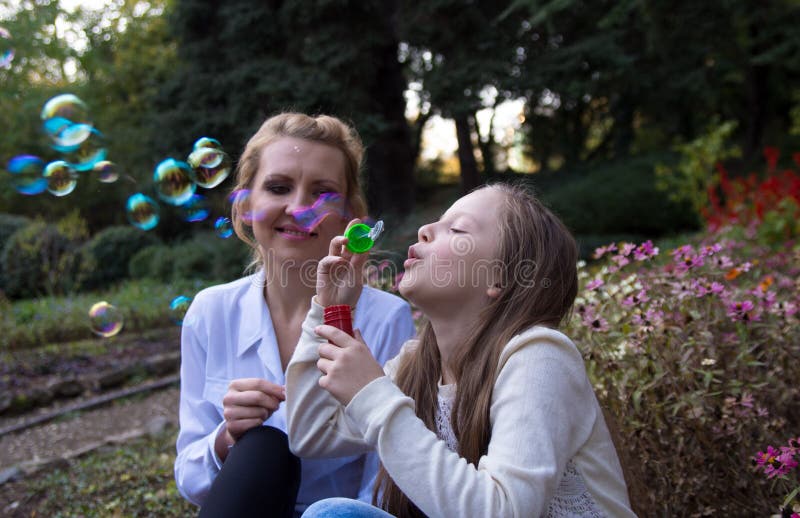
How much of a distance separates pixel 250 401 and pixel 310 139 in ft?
2.93

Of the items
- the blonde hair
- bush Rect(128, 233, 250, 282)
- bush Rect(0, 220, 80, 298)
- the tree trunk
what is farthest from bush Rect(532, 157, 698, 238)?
the blonde hair

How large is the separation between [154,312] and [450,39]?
622cm

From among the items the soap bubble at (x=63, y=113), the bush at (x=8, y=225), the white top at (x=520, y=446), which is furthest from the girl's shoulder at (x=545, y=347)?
the bush at (x=8, y=225)

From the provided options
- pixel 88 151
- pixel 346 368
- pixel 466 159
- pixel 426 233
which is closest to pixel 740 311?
pixel 426 233

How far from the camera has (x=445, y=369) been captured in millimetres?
1767

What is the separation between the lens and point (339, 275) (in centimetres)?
192

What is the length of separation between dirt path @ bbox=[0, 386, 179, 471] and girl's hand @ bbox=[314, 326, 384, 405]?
366cm

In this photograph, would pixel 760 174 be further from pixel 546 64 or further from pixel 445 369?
pixel 445 369

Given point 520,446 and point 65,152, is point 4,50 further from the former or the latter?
point 520,446

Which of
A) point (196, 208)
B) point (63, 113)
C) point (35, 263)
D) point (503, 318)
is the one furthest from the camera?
point (35, 263)

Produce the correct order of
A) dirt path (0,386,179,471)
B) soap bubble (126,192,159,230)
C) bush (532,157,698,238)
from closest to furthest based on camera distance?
soap bubble (126,192,159,230), dirt path (0,386,179,471), bush (532,157,698,238)

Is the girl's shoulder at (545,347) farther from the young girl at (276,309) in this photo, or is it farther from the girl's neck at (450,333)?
the young girl at (276,309)

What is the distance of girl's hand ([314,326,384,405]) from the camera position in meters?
1.52

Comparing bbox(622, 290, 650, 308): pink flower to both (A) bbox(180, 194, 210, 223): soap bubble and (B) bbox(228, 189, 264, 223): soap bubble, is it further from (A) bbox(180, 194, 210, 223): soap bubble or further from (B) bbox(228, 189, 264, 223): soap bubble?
(A) bbox(180, 194, 210, 223): soap bubble
